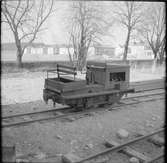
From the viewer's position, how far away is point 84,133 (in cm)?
735

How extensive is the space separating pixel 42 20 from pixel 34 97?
15357mm

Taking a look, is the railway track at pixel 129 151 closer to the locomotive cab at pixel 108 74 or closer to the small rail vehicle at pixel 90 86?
the small rail vehicle at pixel 90 86

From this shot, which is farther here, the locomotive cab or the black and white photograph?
the locomotive cab

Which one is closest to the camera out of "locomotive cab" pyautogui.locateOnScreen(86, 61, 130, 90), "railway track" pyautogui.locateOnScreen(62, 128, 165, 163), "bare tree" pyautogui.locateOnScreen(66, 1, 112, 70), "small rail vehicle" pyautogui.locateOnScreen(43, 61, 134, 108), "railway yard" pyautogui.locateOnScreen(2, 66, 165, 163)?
"railway track" pyautogui.locateOnScreen(62, 128, 165, 163)

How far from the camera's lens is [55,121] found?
8289mm

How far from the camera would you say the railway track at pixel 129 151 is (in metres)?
5.60

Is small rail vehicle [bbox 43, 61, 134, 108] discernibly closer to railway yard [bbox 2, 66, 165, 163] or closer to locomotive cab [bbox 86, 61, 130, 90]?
locomotive cab [bbox 86, 61, 130, 90]

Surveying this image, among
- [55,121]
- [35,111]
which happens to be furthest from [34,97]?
[55,121]

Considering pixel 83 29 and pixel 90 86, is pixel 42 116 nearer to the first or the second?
pixel 90 86


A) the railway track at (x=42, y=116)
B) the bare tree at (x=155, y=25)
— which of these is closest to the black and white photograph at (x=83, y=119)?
the railway track at (x=42, y=116)

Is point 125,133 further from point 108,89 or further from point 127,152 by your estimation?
point 108,89

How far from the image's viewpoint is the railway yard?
587 cm

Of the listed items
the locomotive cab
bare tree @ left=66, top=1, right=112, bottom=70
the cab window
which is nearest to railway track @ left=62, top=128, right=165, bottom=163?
the locomotive cab

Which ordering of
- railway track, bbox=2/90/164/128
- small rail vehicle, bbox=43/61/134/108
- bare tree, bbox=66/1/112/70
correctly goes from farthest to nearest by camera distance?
bare tree, bbox=66/1/112/70 < small rail vehicle, bbox=43/61/134/108 < railway track, bbox=2/90/164/128
